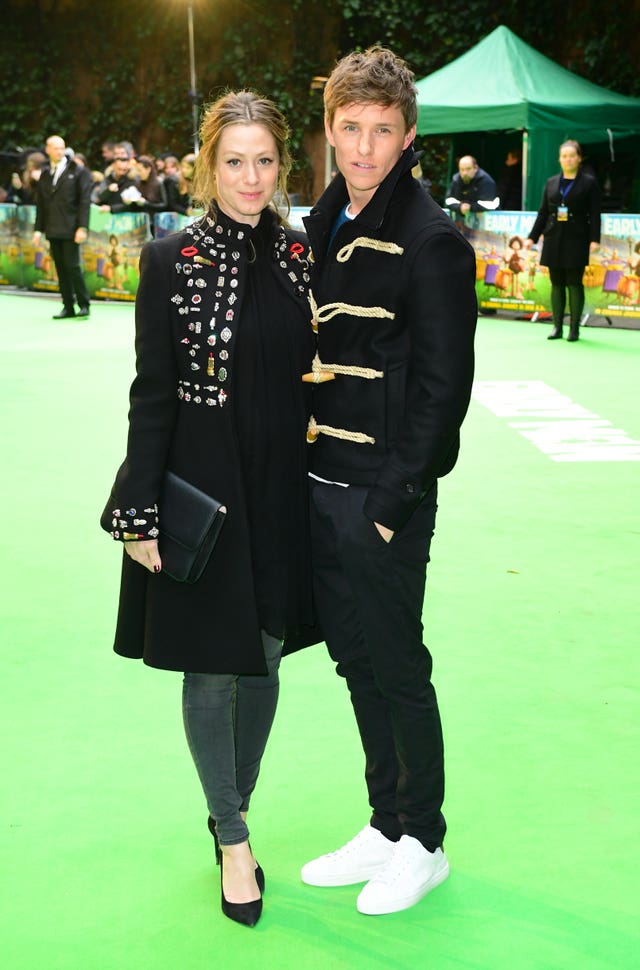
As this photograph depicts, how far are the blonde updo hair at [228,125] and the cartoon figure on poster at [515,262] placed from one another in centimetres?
1189

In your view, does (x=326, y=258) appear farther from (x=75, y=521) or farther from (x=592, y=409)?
(x=592, y=409)

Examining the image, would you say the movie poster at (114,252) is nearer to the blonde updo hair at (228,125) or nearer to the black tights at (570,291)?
the black tights at (570,291)

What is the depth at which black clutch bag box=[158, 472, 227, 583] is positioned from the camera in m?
2.62

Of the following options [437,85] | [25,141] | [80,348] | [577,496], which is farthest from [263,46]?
[577,496]

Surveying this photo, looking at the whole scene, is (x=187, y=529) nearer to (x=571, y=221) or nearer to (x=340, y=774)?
(x=340, y=774)

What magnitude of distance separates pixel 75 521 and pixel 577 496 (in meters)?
2.58

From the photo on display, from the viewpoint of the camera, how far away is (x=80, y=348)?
474 inches

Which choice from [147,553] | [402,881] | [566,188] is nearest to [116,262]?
[566,188]

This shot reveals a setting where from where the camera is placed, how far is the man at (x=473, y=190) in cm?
1455

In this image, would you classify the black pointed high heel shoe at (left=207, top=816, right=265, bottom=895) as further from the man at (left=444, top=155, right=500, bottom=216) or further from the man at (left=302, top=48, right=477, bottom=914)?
the man at (left=444, top=155, right=500, bottom=216)

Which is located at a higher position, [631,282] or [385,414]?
[385,414]

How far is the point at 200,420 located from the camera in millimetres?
2648

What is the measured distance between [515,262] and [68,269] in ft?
16.8

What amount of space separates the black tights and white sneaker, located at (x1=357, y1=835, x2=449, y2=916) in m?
9.81
